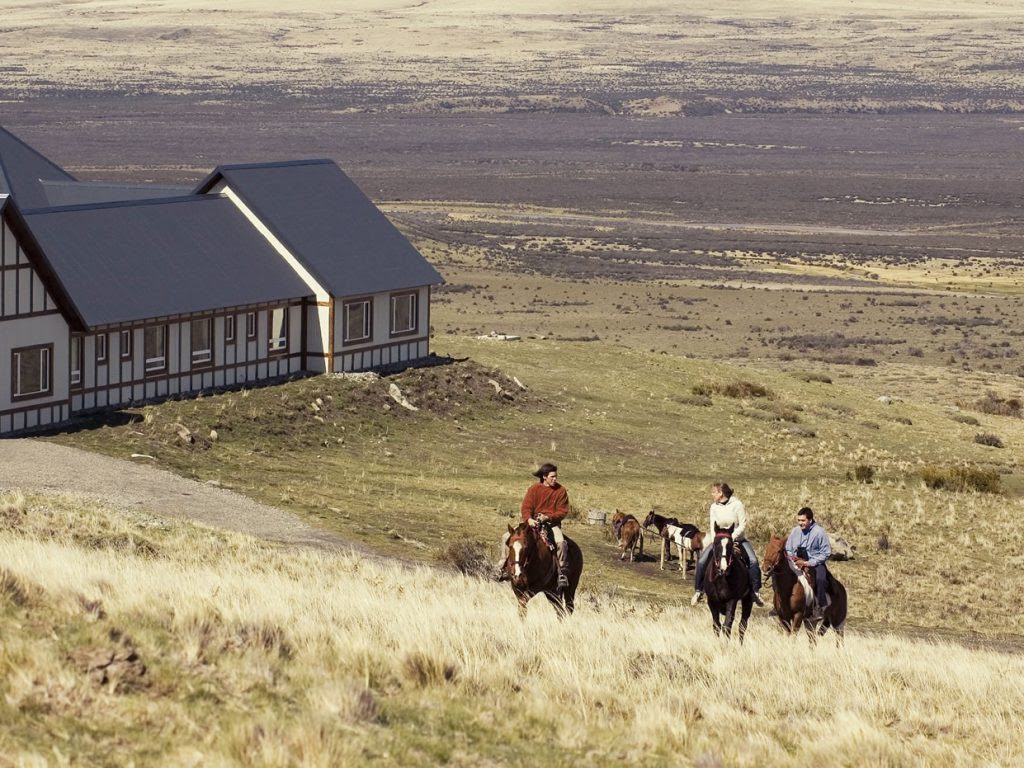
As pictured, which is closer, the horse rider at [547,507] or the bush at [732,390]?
the horse rider at [547,507]

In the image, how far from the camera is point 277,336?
1934 inches

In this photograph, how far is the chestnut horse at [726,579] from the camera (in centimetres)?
2089

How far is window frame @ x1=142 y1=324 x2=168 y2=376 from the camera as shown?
43906 millimetres

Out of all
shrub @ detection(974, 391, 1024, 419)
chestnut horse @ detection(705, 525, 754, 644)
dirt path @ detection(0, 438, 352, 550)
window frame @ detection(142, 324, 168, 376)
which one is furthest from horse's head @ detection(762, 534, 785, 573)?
shrub @ detection(974, 391, 1024, 419)

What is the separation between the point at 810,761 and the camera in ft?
52.4

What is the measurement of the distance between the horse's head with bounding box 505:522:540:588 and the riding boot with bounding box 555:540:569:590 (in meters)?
0.44

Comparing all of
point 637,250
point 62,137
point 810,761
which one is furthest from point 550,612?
point 62,137

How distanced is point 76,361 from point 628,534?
44.5ft

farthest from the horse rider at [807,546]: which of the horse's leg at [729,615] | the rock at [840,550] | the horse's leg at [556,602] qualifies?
the rock at [840,550]

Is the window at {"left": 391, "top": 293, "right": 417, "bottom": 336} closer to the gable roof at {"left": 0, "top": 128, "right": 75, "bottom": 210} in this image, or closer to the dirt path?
the gable roof at {"left": 0, "top": 128, "right": 75, "bottom": 210}

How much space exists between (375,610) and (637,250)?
98.8 metres

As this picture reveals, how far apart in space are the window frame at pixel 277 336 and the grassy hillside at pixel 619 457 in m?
1.45

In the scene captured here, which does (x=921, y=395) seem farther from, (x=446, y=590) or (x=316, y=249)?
(x=446, y=590)

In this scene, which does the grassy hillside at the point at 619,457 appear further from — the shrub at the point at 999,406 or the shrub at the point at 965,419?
the shrub at the point at 999,406
